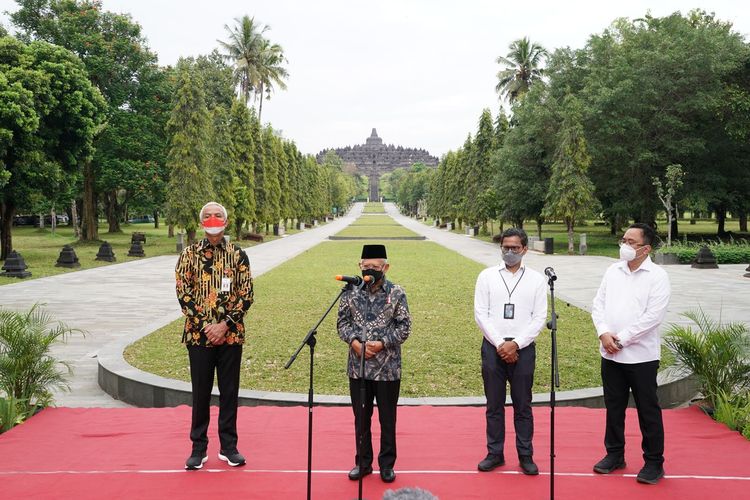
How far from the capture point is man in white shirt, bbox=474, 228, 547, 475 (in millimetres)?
4328

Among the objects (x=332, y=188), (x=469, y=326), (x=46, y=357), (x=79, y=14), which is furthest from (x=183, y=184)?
(x=332, y=188)

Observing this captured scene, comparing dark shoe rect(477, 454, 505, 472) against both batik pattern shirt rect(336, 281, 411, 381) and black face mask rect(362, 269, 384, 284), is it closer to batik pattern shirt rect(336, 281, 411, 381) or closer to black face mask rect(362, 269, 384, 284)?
batik pattern shirt rect(336, 281, 411, 381)

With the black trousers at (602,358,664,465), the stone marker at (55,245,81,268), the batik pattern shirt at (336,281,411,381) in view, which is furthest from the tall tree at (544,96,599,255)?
the batik pattern shirt at (336,281,411,381)

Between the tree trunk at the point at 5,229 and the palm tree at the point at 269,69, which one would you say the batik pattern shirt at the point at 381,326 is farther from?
the palm tree at the point at 269,69

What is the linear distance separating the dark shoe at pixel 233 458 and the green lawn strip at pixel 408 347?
1818mm

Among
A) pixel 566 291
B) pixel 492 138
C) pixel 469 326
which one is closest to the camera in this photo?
pixel 469 326

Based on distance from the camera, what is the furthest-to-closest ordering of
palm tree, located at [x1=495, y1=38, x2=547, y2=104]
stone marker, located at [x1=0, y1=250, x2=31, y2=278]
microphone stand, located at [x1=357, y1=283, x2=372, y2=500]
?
palm tree, located at [x1=495, y1=38, x2=547, y2=104] < stone marker, located at [x1=0, y1=250, x2=31, y2=278] < microphone stand, located at [x1=357, y1=283, x2=372, y2=500]

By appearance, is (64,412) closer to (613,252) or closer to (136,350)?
(136,350)

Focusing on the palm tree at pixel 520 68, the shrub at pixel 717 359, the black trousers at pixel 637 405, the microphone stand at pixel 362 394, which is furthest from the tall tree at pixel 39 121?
the palm tree at pixel 520 68

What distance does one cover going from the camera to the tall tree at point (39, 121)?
20078 millimetres

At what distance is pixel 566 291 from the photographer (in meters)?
14.9

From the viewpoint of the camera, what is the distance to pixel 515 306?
4.42m

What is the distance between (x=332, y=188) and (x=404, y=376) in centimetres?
8937

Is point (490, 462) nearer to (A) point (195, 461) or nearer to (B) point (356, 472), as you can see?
(B) point (356, 472)
